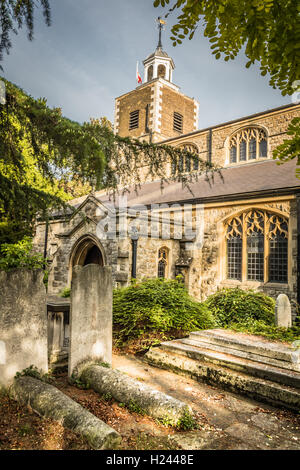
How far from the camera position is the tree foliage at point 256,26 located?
1.56 meters

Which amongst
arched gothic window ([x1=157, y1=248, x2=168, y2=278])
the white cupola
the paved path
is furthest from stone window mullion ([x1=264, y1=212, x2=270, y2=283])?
the white cupola

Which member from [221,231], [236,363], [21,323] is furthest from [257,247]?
[21,323]

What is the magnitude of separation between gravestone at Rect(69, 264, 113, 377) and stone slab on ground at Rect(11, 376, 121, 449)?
78 cm

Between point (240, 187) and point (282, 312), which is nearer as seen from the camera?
point (282, 312)

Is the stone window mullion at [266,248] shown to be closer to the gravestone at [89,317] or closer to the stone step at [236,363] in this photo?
the stone step at [236,363]

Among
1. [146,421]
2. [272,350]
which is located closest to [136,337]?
[272,350]

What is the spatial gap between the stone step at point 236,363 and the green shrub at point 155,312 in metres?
0.66

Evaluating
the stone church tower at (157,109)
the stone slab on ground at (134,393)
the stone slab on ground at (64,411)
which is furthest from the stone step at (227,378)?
the stone church tower at (157,109)

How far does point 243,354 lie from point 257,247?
716 centimetres

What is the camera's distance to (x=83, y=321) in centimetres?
453

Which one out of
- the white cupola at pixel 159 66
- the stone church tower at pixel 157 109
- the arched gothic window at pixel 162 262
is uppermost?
the white cupola at pixel 159 66

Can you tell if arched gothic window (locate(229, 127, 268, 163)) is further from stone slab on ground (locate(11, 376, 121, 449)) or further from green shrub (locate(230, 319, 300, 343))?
stone slab on ground (locate(11, 376, 121, 449))

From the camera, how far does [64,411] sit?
306 cm

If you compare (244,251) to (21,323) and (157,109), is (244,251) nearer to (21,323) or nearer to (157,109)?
(21,323)
